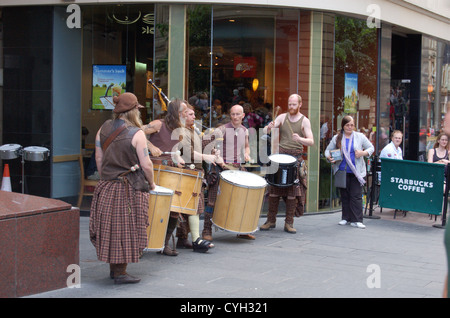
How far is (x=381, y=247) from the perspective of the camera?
329 inches

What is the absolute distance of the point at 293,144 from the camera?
9109 millimetres

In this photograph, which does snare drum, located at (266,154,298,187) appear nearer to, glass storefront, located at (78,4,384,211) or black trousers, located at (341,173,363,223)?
black trousers, located at (341,173,363,223)

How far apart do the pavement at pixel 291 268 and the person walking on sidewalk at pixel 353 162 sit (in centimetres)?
39

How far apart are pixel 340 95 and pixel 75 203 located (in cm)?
556

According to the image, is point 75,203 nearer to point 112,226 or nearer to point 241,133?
point 241,133

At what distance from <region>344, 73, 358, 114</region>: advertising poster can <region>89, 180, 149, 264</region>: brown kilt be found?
6.98m

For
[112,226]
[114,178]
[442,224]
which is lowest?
[442,224]

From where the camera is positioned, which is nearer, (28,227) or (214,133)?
(28,227)

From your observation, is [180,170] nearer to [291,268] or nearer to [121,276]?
[121,276]

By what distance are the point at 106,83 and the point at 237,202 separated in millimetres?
4460

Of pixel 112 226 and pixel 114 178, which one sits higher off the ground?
pixel 114 178

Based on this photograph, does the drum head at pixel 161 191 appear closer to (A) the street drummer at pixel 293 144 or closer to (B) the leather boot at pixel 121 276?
(B) the leather boot at pixel 121 276

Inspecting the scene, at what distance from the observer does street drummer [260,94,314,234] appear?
907cm

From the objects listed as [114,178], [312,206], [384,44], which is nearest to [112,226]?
[114,178]
